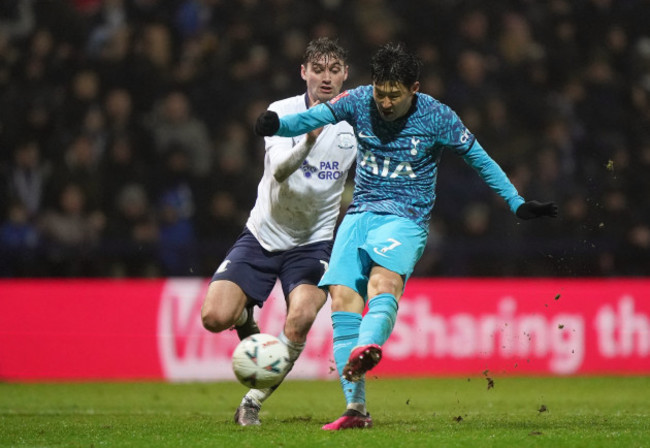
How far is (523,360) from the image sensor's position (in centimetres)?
1076

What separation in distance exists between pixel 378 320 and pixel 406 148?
1.02 m

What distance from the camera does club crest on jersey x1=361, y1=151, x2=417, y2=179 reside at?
568cm

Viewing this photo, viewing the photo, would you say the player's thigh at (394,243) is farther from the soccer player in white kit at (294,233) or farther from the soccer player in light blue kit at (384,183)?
the soccer player in white kit at (294,233)

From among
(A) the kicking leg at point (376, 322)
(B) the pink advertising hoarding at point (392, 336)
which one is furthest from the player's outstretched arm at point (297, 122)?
(B) the pink advertising hoarding at point (392, 336)

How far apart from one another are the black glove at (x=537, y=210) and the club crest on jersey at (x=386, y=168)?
0.63m

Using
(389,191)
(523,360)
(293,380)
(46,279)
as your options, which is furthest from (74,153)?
(389,191)

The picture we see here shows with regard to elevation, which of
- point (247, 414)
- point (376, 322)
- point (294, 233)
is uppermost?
point (294, 233)

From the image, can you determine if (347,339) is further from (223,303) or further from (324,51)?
(324,51)

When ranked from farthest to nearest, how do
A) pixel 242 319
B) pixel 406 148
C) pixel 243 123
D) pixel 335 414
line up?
pixel 243 123 → pixel 335 414 → pixel 242 319 → pixel 406 148

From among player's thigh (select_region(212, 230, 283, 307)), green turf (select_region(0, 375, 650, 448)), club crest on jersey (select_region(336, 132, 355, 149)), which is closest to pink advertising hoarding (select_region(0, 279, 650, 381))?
green turf (select_region(0, 375, 650, 448))

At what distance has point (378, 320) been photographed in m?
5.21

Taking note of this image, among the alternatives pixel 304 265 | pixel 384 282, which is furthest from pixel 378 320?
pixel 304 265

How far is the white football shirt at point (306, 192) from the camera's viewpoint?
252 inches

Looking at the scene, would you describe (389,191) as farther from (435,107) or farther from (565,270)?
(565,270)
